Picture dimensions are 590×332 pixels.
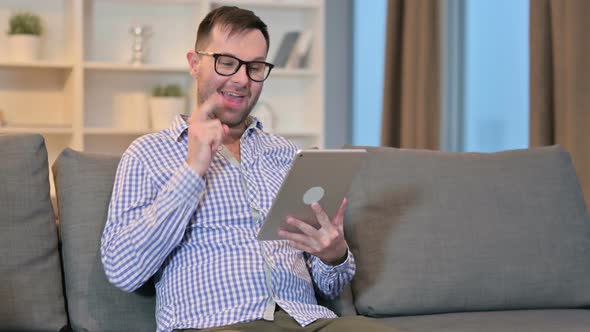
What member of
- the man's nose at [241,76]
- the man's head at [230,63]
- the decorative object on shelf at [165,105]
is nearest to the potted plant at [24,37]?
the decorative object on shelf at [165,105]

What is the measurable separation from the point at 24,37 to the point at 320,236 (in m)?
3.10

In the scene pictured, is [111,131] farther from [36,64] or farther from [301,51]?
[301,51]

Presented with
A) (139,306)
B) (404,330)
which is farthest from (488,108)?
(139,306)

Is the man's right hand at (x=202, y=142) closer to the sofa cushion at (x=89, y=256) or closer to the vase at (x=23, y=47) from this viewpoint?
the sofa cushion at (x=89, y=256)

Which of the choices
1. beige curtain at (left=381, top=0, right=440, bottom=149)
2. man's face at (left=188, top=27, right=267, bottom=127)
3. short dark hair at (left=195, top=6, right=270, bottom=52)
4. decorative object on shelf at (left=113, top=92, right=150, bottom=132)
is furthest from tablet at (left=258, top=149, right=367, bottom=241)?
decorative object on shelf at (left=113, top=92, right=150, bottom=132)

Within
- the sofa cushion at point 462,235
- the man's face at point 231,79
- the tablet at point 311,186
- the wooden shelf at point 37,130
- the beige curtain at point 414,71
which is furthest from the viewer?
the wooden shelf at point 37,130

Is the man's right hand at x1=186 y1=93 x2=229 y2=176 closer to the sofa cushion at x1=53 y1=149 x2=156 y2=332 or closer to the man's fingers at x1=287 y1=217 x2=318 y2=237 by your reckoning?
the man's fingers at x1=287 y1=217 x2=318 y2=237

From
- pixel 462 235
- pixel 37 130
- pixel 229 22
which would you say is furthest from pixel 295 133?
pixel 229 22

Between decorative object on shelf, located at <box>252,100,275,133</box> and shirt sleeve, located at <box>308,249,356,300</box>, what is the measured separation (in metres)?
2.92

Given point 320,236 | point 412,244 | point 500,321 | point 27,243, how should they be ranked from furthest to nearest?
point 412,244 < point 500,321 < point 27,243 < point 320,236

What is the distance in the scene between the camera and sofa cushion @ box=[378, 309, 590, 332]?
1923 millimetres

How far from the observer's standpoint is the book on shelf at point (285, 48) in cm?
487

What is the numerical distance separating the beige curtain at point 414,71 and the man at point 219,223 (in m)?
2.29

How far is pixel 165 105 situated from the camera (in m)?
4.60
